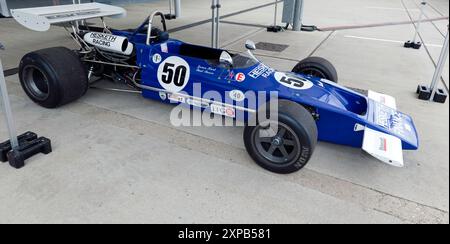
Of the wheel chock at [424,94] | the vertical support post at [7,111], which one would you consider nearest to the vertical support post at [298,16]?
the wheel chock at [424,94]

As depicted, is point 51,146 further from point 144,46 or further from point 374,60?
point 374,60

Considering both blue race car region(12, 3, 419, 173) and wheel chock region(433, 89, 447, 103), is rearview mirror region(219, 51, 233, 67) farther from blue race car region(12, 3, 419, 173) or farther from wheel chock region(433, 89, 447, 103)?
wheel chock region(433, 89, 447, 103)

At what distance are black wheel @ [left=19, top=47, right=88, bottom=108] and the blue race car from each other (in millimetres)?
11

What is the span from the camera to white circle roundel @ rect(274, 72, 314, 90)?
3150 mm

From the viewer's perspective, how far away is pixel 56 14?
139 inches

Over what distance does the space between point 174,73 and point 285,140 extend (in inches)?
58.0

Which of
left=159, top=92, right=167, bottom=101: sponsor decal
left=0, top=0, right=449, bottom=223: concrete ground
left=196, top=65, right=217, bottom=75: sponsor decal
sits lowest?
left=0, top=0, right=449, bottom=223: concrete ground

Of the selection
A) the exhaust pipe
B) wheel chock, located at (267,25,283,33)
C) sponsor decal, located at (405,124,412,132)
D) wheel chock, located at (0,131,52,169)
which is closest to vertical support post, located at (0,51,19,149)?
wheel chock, located at (0,131,52,169)

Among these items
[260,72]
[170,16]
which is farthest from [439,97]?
[170,16]

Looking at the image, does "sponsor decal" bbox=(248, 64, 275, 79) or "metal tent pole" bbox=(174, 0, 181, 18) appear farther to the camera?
"metal tent pole" bbox=(174, 0, 181, 18)

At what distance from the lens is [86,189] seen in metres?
2.49
